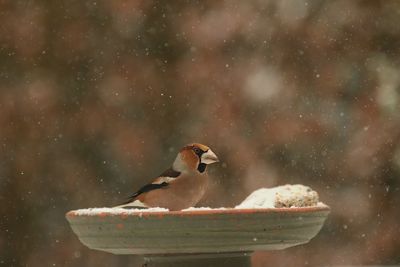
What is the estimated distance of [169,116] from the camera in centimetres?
729

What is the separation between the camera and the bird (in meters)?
2.44

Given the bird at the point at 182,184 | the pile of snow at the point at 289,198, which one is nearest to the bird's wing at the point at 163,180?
the bird at the point at 182,184

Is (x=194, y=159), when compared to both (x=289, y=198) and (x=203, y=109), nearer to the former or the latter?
(x=289, y=198)

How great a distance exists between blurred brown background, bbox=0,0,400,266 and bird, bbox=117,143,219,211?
172 inches

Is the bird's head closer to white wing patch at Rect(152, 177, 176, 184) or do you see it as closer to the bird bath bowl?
white wing patch at Rect(152, 177, 176, 184)

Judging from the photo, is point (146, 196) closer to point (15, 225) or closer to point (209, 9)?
point (15, 225)

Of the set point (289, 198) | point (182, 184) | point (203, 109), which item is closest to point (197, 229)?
point (289, 198)

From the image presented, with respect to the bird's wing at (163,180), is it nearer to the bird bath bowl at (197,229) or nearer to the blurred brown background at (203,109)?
the bird bath bowl at (197,229)

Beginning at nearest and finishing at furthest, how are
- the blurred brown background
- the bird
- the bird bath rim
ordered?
1. the bird bath rim
2. the bird
3. the blurred brown background

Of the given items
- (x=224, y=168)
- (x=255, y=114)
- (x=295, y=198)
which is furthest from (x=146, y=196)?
(x=255, y=114)

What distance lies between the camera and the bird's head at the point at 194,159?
2484 millimetres

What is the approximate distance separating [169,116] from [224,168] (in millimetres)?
A: 689

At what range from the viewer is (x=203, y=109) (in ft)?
24.5

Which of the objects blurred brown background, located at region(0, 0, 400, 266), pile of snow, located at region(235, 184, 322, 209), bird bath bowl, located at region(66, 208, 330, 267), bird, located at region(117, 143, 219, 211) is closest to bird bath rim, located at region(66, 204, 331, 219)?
bird bath bowl, located at region(66, 208, 330, 267)
